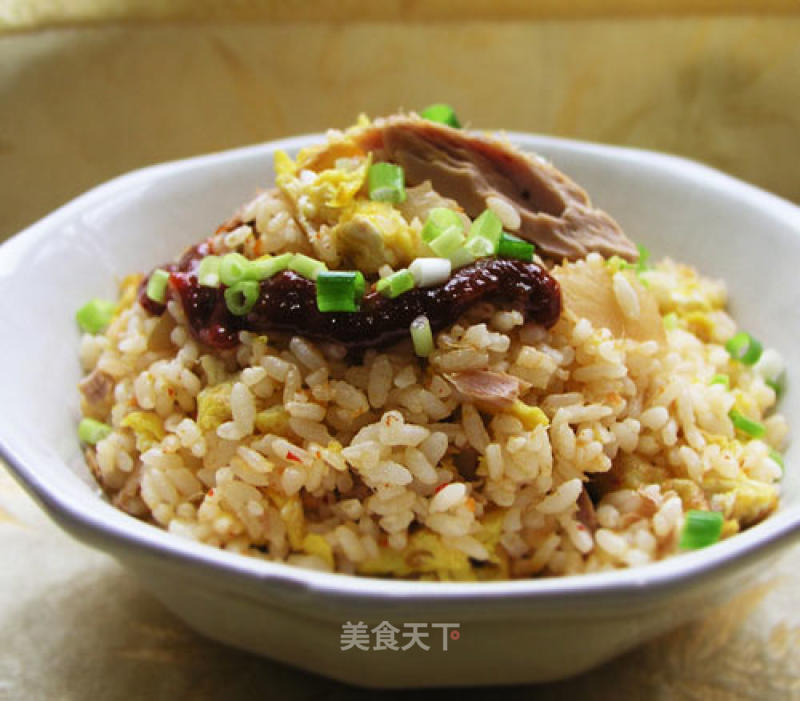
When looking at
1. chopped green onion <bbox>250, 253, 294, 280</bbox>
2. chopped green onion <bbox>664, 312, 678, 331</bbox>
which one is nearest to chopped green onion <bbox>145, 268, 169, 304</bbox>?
chopped green onion <bbox>250, 253, 294, 280</bbox>

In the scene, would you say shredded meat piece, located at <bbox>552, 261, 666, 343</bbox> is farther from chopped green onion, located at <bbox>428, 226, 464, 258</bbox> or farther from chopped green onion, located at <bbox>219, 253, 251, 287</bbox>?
chopped green onion, located at <bbox>219, 253, 251, 287</bbox>

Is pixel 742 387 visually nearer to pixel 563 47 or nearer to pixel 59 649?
pixel 59 649

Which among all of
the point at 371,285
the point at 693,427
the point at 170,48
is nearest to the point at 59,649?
the point at 371,285

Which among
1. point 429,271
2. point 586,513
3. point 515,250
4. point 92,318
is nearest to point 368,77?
point 92,318

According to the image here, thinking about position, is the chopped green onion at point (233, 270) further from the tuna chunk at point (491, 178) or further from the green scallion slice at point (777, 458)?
the green scallion slice at point (777, 458)

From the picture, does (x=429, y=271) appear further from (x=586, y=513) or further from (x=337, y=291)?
(x=586, y=513)
